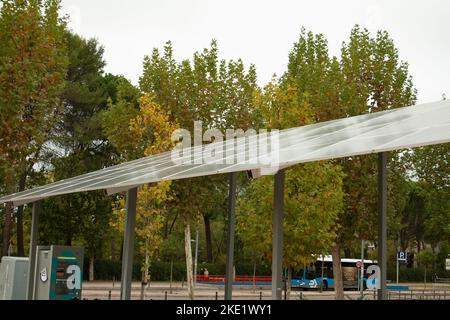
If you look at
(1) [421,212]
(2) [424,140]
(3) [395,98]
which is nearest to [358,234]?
(3) [395,98]

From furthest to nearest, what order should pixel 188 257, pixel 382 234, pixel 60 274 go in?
pixel 188 257 < pixel 60 274 < pixel 382 234

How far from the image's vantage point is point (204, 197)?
4134 cm

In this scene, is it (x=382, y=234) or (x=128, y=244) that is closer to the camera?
(x=382, y=234)

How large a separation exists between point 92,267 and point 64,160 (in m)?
11.5

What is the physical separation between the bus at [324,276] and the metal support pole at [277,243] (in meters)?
49.0

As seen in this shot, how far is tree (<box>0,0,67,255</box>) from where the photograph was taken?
31422 mm

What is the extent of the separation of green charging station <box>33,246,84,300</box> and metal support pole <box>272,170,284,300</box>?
26.3ft

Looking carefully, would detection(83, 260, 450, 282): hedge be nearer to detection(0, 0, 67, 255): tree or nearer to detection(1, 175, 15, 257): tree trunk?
detection(1, 175, 15, 257): tree trunk

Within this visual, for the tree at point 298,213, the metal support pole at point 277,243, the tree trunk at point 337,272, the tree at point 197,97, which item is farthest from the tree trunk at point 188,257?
the metal support pole at point 277,243

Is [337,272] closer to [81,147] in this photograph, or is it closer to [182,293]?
[182,293]

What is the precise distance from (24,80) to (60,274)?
16.6 meters

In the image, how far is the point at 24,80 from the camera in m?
31.6

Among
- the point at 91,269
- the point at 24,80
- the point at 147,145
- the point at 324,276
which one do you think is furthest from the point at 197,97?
the point at 324,276
